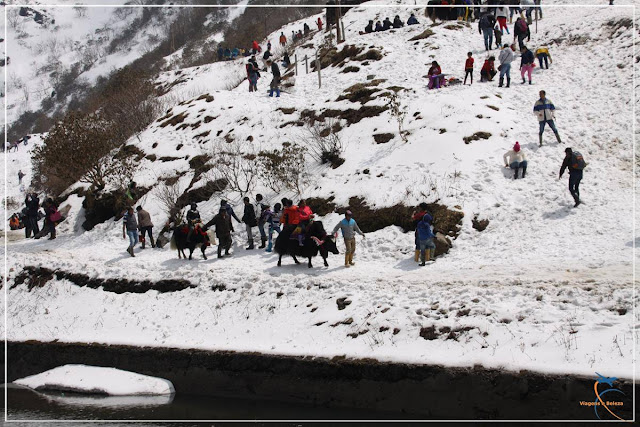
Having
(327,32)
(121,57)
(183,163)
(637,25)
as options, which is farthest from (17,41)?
(637,25)

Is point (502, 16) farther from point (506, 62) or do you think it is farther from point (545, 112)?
point (545, 112)

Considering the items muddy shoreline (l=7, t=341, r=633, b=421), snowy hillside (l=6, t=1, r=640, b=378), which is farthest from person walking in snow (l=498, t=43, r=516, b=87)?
muddy shoreline (l=7, t=341, r=633, b=421)

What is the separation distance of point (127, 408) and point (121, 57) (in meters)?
123

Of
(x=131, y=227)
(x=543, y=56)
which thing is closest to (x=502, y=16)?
(x=543, y=56)

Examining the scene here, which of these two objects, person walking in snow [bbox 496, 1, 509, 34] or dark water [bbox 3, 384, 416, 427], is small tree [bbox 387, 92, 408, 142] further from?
dark water [bbox 3, 384, 416, 427]

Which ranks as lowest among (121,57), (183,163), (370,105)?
(183,163)

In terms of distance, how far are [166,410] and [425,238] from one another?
6748 millimetres

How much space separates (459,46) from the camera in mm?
25781

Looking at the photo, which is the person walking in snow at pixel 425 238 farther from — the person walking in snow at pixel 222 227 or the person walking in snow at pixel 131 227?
the person walking in snow at pixel 131 227

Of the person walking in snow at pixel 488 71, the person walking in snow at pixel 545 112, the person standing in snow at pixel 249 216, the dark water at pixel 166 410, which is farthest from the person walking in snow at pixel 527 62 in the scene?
the dark water at pixel 166 410

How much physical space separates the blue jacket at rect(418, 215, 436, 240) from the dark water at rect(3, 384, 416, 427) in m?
4.79

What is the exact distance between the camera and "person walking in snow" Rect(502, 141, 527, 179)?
14.4 metres

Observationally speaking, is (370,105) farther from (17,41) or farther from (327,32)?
(17,41)

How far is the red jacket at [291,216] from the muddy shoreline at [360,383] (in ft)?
13.5
